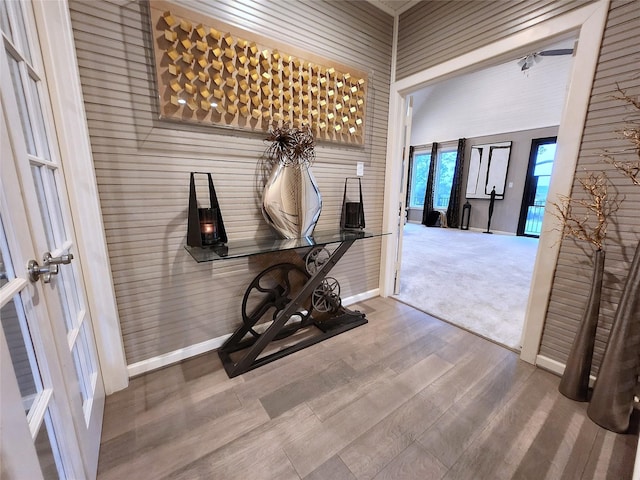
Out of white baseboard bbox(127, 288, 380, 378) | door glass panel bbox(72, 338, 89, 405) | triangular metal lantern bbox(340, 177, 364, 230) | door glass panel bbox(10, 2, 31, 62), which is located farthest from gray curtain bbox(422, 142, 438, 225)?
door glass panel bbox(10, 2, 31, 62)

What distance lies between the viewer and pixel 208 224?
65.1 inches

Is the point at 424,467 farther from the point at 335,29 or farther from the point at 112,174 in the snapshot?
the point at 335,29

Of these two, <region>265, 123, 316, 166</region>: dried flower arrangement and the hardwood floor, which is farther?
<region>265, 123, 316, 166</region>: dried flower arrangement

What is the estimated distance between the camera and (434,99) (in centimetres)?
806

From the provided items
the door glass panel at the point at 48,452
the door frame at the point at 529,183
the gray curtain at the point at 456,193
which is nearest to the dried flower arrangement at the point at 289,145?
the door glass panel at the point at 48,452

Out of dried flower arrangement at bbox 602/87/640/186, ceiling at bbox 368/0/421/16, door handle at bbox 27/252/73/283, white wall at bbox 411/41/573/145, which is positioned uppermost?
white wall at bbox 411/41/573/145

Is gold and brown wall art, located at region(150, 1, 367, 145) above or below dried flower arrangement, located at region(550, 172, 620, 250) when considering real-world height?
above

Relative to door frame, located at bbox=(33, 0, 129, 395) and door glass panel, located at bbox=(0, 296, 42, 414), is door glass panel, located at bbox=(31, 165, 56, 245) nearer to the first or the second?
door frame, located at bbox=(33, 0, 129, 395)

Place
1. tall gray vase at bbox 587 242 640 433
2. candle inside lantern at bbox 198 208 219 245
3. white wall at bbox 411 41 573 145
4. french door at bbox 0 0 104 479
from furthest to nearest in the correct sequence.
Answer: white wall at bbox 411 41 573 145 → candle inside lantern at bbox 198 208 219 245 → tall gray vase at bbox 587 242 640 433 → french door at bbox 0 0 104 479

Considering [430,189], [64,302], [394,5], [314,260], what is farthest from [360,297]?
[430,189]

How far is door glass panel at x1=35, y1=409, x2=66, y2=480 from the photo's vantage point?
73cm

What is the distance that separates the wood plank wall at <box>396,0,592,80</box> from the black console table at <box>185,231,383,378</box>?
1.60m

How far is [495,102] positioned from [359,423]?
27.3 ft

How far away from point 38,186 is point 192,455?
1.35 metres
